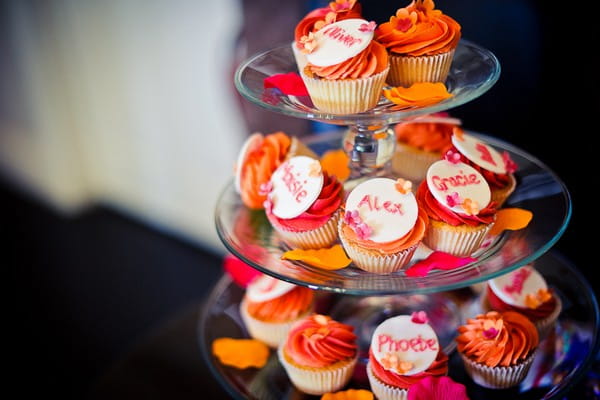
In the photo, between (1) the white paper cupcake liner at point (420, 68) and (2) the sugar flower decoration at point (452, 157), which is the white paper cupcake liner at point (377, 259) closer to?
(2) the sugar flower decoration at point (452, 157)

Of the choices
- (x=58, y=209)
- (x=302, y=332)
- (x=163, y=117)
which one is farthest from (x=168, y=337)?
(x=58, y=209)

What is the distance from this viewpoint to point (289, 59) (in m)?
1.17

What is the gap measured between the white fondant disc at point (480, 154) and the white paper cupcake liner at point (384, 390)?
1.20 ft

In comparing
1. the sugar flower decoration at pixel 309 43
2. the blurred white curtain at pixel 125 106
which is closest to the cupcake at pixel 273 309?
the sugar flower decoration at pixel 309 43

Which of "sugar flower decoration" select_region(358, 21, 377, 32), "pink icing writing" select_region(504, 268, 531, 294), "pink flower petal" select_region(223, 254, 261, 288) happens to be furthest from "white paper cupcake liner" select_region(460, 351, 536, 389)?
"sugar flower decoration" select_region(358, 21, 377, 32)

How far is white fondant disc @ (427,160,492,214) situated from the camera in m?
0.99

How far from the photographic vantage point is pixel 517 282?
1.16 meters

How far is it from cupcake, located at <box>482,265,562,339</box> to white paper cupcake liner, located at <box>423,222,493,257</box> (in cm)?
16

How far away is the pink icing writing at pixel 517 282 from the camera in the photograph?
1.14 metres

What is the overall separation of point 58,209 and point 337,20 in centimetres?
287

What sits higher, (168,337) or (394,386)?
(394,386)

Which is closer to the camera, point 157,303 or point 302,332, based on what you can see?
point 302,332

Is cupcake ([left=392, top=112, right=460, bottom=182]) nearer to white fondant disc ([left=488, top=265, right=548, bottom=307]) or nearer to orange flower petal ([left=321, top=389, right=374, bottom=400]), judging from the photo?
white fondant disc ([left=488, top=265, right=548, bottom=307])

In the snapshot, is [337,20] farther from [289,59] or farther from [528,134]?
[528,134]
